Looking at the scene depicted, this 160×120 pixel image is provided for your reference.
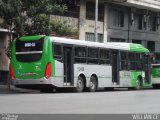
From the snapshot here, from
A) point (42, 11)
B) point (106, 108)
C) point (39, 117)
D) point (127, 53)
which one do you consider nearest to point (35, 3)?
point (42, 11)

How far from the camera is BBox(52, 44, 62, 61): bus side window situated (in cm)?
2602

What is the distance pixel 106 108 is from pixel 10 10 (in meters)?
12.6

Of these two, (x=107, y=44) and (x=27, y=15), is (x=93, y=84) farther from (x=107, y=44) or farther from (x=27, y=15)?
(x=27, y=15)

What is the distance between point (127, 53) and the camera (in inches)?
1300

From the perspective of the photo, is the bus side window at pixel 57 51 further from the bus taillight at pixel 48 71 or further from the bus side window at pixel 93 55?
the bus side window at pixel 93 55

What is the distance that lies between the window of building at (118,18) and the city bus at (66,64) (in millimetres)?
14364

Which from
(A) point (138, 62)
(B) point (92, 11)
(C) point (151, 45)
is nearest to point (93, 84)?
(A) point (138, 62)

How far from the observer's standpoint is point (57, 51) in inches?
1037

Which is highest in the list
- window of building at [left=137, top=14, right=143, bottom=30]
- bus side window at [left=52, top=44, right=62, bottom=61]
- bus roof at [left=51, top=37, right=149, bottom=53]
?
window of building at [left=137, top=14, right=143, bottom=30]

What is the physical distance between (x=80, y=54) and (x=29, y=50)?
10.4 feet

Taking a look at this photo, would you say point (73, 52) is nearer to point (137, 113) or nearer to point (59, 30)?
point (59, 30)

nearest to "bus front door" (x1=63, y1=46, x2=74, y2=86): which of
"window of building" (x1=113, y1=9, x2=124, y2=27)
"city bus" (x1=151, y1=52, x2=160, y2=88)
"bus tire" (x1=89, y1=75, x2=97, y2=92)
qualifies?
"bus tire" (x1=89, y1=75, x2=97, y2=92)

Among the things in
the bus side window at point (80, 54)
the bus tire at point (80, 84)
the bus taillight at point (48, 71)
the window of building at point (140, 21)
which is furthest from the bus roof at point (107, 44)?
the window of building at point (140, 21)

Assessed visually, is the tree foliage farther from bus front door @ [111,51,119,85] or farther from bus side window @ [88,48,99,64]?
bus front door @ [111,51,119,85]
